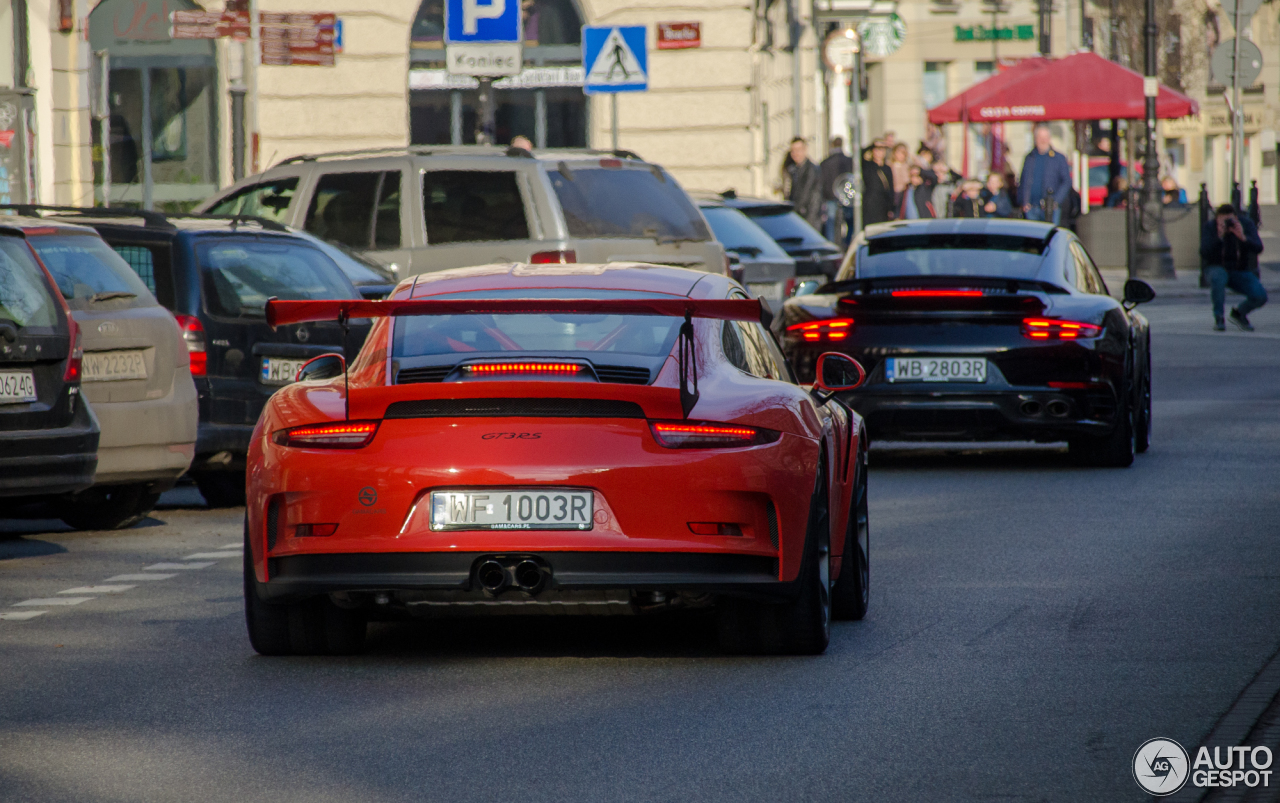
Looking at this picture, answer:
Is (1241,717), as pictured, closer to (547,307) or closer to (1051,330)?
(547,307)

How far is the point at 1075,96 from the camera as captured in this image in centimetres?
3622

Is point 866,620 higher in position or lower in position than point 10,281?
lower

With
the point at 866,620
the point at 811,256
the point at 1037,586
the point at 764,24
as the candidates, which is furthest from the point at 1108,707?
the point at 764,24

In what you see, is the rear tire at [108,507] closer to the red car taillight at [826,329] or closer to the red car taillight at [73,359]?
the red car taillight at [73,359]

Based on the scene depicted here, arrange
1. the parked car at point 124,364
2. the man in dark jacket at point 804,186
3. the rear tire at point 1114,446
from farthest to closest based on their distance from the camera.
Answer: the man in dark jacket at point 804,186, the rear tire at point 1114,446, the parked car at point 124,364

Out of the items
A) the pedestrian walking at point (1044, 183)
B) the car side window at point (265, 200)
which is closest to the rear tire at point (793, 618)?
the car side window at point (265, 200)

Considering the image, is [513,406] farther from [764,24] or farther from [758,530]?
[764,24]

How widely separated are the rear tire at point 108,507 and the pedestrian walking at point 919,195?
24.0m

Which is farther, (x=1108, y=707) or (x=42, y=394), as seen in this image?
(x=42, y=394)

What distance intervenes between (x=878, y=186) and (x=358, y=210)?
58.5 ft

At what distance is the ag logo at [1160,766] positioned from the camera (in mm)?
5582

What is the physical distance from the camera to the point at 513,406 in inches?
275

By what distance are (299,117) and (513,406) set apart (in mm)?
27102

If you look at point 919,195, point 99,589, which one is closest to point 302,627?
point 99,589
